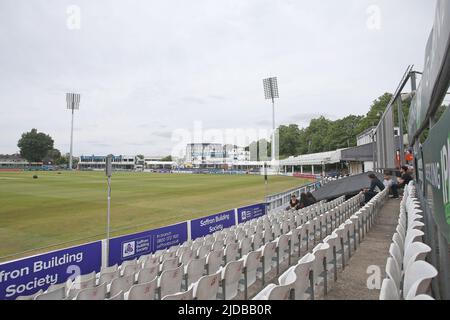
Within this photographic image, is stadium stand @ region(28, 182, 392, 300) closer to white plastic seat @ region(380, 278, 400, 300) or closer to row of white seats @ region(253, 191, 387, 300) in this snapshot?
row of white seats @ region(253, 191, 387, 300)

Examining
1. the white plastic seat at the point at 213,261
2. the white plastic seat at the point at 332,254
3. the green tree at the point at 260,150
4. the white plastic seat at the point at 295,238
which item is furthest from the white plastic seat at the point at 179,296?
the green tree at the point at 260,150

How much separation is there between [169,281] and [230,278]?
0.81m

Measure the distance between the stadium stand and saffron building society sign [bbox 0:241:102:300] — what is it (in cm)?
62

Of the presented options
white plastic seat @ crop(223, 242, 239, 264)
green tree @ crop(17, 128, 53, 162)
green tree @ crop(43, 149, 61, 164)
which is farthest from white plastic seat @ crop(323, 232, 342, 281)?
green tree @ crop(43, 149, 61, 164)

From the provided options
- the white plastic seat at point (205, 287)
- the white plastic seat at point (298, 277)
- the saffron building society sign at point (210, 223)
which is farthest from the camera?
the saffron building society sign at point (210, 223)

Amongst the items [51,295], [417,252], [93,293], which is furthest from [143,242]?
[417,252]

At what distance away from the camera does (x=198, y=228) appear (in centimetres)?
919

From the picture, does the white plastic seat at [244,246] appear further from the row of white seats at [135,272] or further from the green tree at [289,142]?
the green tree at [289,142]

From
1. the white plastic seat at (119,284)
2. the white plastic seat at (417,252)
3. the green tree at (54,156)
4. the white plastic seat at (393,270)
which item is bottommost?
the white plastic seat at (119,284)

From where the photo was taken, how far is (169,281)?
158 inches

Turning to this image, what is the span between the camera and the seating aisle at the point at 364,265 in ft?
13.0

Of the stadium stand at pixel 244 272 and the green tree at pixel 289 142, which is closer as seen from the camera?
the stadium stand at pixel 244 272

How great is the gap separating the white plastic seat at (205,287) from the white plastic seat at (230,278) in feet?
1.16
